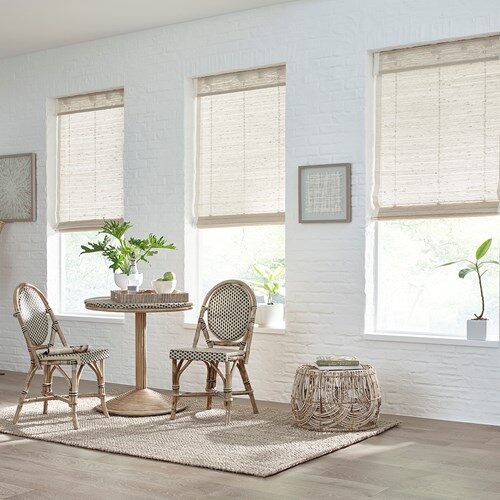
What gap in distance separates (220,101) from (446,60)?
1890mm

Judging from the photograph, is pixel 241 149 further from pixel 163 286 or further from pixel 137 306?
pixel 137 306

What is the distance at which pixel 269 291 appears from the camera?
6582 millimetres

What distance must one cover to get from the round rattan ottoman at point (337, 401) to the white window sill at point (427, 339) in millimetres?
619

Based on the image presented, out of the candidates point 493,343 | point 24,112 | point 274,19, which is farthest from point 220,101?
point 493,343

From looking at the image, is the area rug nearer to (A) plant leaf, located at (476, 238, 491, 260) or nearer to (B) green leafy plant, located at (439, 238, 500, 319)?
(B) green leafy plant, located at (439, 238, 500, 319)

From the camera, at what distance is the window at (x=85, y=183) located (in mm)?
7496

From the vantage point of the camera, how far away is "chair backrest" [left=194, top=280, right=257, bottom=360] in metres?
5.98

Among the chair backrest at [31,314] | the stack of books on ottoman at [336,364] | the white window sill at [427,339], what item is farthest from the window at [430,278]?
the chair backrest at [31,314]

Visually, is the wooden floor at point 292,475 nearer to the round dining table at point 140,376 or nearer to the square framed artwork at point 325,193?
the round dining table at point 140,376

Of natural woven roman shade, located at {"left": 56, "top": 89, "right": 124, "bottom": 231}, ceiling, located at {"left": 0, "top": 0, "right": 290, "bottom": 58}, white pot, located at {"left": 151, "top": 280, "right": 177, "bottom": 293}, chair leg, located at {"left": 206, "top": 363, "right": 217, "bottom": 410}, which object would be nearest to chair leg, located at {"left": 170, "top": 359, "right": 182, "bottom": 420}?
chair leg, located at {"left": 206, "top": 363, "right": 217, "bottom": 410}

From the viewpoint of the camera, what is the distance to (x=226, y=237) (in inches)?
271

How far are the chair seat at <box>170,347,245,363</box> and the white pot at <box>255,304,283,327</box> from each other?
90 cm

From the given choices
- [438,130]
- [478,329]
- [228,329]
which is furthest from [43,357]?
[438,130]

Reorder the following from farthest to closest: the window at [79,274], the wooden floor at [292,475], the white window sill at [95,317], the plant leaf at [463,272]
A: the window at [79,274] → the white window sill at [95,317] → the plant leaf at [463,272] → the wooden floor at [292,475]
